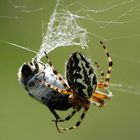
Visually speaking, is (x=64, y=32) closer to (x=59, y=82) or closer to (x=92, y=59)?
(x=59, y=82)

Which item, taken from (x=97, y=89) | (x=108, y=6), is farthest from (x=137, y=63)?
(x=97, y=89)

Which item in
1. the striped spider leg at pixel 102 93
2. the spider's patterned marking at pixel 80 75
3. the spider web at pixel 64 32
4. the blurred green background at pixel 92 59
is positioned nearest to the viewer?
the spider's patterned marking at pixel 80 75

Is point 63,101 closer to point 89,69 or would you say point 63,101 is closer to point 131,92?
point 89,69

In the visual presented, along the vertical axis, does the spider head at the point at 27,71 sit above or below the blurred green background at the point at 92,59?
above

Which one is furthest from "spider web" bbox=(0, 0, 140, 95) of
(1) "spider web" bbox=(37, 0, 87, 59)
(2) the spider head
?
(2) the spider head

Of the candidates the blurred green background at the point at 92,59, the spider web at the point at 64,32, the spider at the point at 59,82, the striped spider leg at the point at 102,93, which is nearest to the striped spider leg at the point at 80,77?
the spider at the point at 59,82

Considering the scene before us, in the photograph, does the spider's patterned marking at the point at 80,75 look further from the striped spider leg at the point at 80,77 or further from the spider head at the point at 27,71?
the spider head at the point at 27,71

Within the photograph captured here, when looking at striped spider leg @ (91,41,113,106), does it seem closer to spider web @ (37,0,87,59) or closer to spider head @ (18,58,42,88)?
spider web @ (37,0,87,59)
